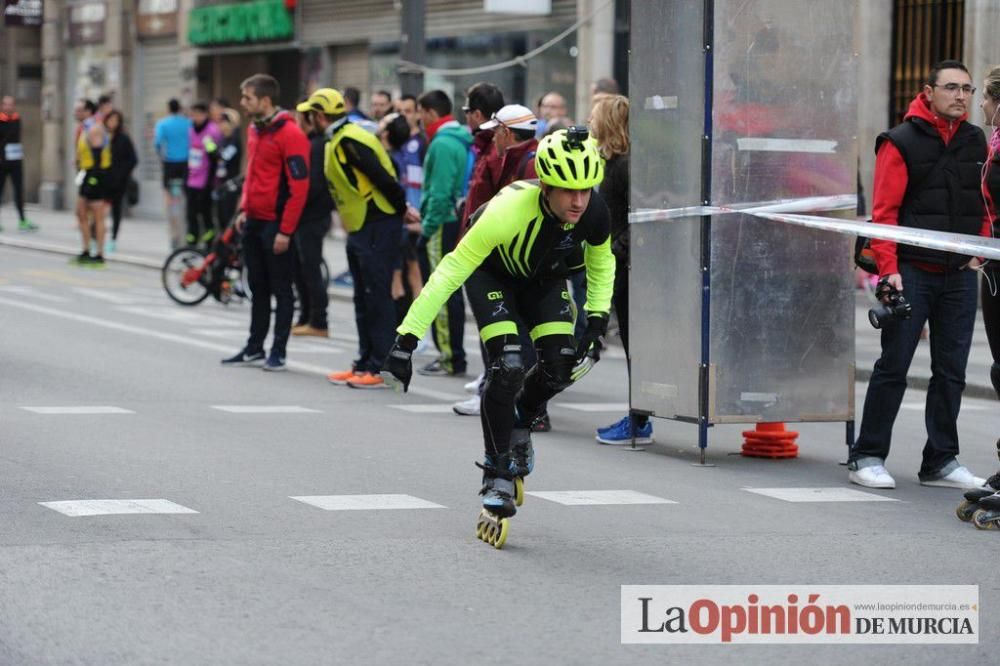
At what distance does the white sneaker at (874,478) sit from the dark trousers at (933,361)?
0.31 ft

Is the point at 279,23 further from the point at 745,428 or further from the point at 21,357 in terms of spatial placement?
the point at 745,428

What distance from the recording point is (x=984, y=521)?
7.75 m

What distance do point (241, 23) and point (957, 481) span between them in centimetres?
2685

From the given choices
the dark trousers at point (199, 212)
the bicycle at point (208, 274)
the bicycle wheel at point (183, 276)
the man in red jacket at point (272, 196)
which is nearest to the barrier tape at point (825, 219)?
the man in red jacket at point (272, 196)

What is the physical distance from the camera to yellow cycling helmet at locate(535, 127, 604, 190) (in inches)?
281

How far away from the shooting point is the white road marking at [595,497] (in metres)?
8.27

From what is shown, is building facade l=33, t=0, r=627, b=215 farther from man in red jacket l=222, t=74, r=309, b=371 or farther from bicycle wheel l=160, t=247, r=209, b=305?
man in red jacket l=222, t=74, r=309, b=371

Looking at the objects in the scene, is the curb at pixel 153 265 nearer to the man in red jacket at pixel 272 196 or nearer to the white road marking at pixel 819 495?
the man in red jacket at pixel 272 196

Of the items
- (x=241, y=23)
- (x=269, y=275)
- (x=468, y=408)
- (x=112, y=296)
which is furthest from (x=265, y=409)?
(x=241, y=23)

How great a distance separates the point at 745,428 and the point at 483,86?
2622 millimetres

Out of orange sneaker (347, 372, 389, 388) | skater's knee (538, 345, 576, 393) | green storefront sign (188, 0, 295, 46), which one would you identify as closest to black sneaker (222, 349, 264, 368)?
orange sneaker (347, 372, 389, 388)

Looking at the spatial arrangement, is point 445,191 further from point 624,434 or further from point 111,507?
point 111,507

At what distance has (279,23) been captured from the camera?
3291 cm

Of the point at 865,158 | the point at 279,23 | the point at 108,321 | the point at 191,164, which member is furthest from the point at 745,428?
the point at 279,23
